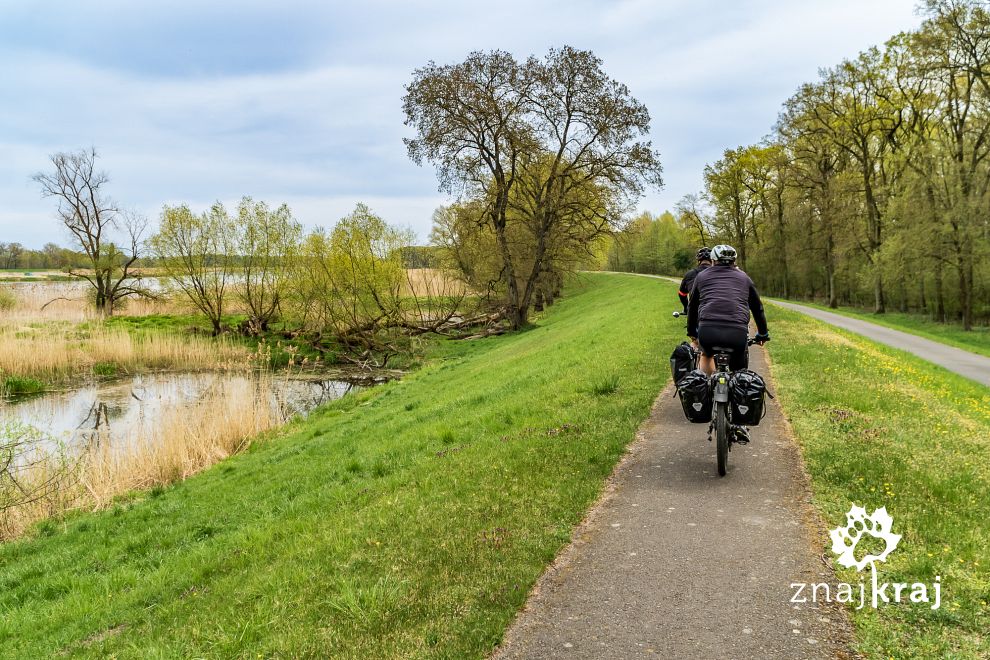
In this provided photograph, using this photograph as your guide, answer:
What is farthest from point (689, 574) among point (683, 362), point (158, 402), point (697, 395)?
point (158, 402)

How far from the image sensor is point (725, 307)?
20.3ft

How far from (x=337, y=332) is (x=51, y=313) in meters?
20.7

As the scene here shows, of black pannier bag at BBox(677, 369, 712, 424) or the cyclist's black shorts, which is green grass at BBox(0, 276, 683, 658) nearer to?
black pannier bag at BBox(677, 369, 712, 424)

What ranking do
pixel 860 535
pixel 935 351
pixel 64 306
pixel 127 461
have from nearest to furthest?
pixel 860 535, pixel 127 461, pixel 935 351, pixel 64 306

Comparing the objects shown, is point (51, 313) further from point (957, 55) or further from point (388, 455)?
point (957, 55)

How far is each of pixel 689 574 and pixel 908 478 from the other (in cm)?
295

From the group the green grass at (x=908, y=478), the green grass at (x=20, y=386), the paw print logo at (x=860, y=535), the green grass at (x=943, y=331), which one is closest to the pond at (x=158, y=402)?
the green grass at (x=20, y=386)

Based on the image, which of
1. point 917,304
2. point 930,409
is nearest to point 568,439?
point 930,409

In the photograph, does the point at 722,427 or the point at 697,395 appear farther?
the point at 697,395

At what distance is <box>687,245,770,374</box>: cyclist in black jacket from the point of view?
612cm

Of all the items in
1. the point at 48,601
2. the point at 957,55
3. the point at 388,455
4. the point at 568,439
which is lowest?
the point at 48,601

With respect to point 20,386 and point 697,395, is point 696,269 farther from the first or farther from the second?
point 20,386

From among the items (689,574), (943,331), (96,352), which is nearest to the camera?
(689,574)

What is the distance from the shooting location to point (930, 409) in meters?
8.38
